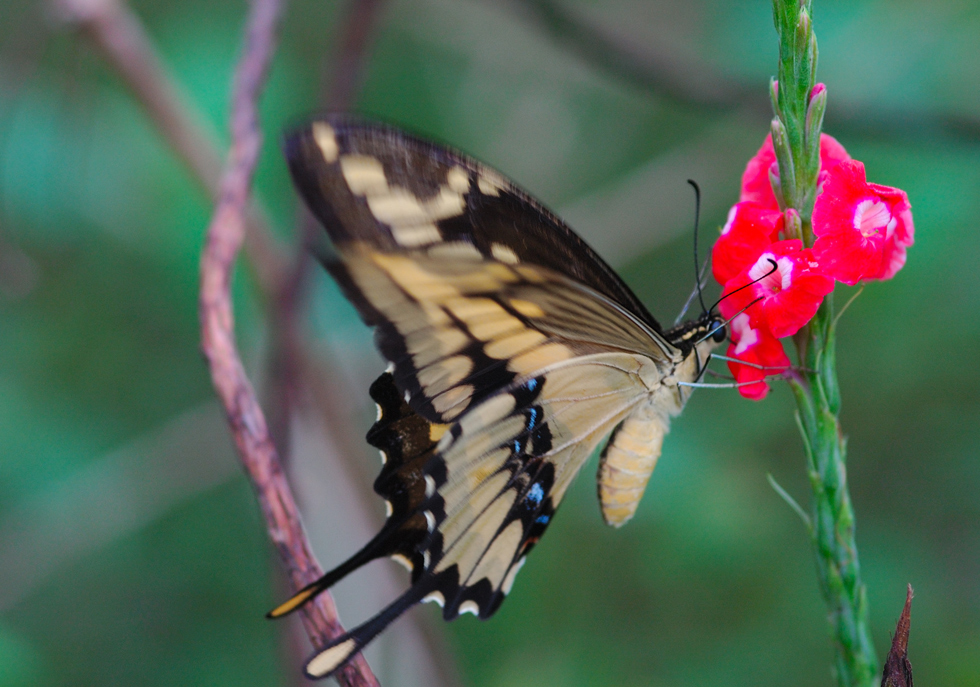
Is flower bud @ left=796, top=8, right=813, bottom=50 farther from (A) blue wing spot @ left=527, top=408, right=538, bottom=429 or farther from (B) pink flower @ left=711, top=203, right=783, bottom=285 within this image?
(A) blue wing spot @ left=527, top=408, right=538, bottom=429

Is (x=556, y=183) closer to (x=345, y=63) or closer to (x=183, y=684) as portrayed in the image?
(x=345, y=63)

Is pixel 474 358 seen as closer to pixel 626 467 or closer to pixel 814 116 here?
pixel 626 467

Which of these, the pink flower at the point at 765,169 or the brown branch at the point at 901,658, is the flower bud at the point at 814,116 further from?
the brown branch at the point at 901,658

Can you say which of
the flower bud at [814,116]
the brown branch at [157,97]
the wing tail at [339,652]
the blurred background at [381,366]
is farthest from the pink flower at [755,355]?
the brown branch at [157,97]

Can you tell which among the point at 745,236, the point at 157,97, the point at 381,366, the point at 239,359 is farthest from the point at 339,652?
the point at 381,366

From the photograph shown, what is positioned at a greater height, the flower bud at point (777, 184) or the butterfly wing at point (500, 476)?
the flower bud at point (777, 184)
